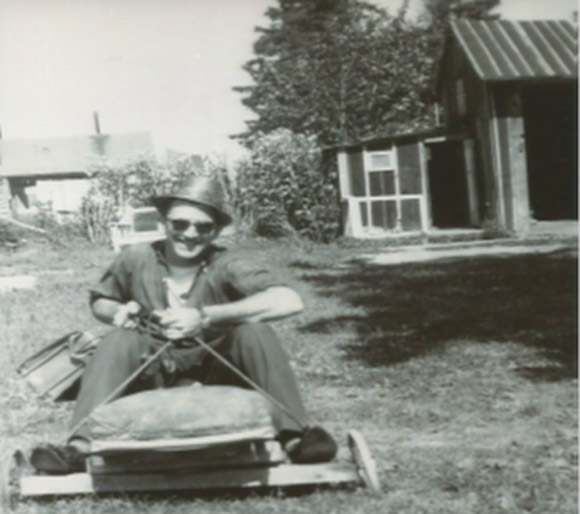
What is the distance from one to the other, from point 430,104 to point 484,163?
Result: 607cm

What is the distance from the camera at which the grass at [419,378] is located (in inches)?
113

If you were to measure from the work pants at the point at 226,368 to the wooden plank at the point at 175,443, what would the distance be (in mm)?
155

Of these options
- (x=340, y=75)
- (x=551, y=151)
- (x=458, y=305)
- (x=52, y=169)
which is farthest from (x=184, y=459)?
(x=52, y=169)

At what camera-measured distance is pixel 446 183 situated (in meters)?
15.4

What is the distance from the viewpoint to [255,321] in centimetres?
299

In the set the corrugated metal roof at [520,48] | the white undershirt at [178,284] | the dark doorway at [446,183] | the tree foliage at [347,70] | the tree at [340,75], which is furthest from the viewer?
the dark doorway at [446,183]

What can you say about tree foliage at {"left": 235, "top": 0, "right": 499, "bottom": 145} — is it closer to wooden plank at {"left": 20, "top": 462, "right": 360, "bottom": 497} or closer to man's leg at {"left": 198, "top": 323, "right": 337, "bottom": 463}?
man's leg at {"left": 198, "top": 323, "right": 337, "bottom": 463}

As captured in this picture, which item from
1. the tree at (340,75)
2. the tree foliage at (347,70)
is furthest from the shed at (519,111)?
the tree at (340,75)

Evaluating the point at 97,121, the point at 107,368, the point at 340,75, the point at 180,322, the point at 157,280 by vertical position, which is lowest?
the point at 107,368

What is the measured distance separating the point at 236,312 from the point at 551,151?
1274 centimetres

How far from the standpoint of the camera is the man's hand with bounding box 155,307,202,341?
9.54ft

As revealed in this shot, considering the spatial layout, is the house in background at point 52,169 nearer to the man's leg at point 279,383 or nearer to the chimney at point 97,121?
the chimney at point 97,121

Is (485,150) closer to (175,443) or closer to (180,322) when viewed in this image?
(180,322)

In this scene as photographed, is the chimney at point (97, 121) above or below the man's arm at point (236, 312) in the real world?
above
